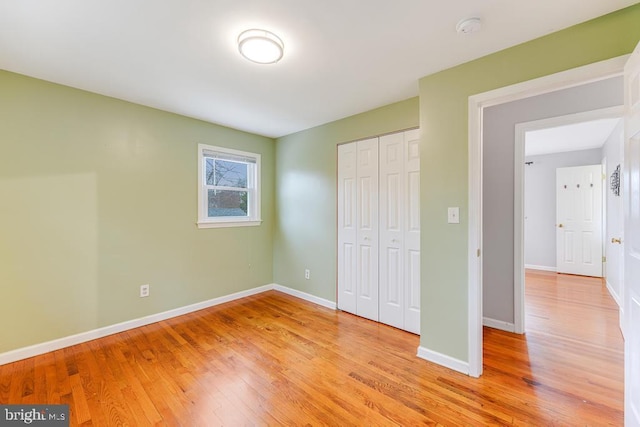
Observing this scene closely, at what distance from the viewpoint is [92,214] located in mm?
2656

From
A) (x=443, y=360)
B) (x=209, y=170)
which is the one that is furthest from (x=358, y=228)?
(x=209, y=170)

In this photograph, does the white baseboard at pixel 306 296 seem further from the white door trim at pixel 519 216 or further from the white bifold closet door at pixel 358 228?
the white door trim at pixel 519 216

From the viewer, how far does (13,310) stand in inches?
89.4

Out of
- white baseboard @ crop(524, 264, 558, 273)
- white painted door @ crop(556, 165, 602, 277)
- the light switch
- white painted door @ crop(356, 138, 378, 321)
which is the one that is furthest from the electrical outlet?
white painted door @ crop(556, 165, 602, 277)

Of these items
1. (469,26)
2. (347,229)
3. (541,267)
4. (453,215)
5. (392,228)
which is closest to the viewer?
(469,26)

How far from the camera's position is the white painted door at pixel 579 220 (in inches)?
197

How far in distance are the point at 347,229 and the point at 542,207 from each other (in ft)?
16.1

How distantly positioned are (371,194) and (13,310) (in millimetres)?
3441

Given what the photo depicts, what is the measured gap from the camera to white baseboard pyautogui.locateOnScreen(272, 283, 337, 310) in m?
3.59

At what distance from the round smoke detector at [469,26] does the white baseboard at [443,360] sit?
233cm

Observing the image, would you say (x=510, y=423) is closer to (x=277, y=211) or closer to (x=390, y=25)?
(x=390, y=25)

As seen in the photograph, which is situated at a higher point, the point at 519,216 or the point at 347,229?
the point at 519,216

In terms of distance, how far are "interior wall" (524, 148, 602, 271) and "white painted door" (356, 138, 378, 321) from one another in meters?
4.14

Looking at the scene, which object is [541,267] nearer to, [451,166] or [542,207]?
[542,207]
